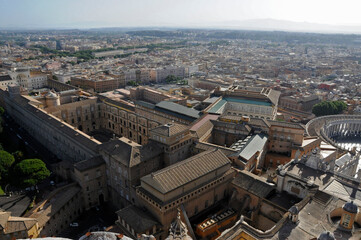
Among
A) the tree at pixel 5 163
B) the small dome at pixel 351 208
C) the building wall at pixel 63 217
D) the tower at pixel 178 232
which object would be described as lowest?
the building wall at pixel 63 217

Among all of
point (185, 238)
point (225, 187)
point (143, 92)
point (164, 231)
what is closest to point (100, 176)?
point (164, 231)

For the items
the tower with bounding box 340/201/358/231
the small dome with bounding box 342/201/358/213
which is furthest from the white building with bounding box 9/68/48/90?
the small dome with bounding box 342/201/358/213

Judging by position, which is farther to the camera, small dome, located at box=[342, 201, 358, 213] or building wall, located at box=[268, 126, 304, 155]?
building wall, located at box=[268, 126, 304, 155]

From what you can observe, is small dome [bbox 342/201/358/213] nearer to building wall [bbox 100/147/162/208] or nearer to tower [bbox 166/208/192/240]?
tower [bbox 166/208/192/240]

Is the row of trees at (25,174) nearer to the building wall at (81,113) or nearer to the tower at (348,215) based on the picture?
the building wall at (81,113)

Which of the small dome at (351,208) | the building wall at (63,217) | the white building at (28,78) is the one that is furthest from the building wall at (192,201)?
the white building at (28,78)

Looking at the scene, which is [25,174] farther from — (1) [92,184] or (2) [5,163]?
(1) [92,184]

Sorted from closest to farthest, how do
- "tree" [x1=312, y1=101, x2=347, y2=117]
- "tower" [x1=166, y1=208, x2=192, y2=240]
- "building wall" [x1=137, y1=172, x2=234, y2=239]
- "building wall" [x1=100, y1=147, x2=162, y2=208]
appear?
"tower" [x1=166, y1=208, x2=192, y2=240] → "building wall" [x1=137, y1=172, x2=234, y2=239] → "building wall" [x1=100, y1=147, x2=162, y2=208] → "tree" [x1=312, y1=101, x2=347, y2=117]
